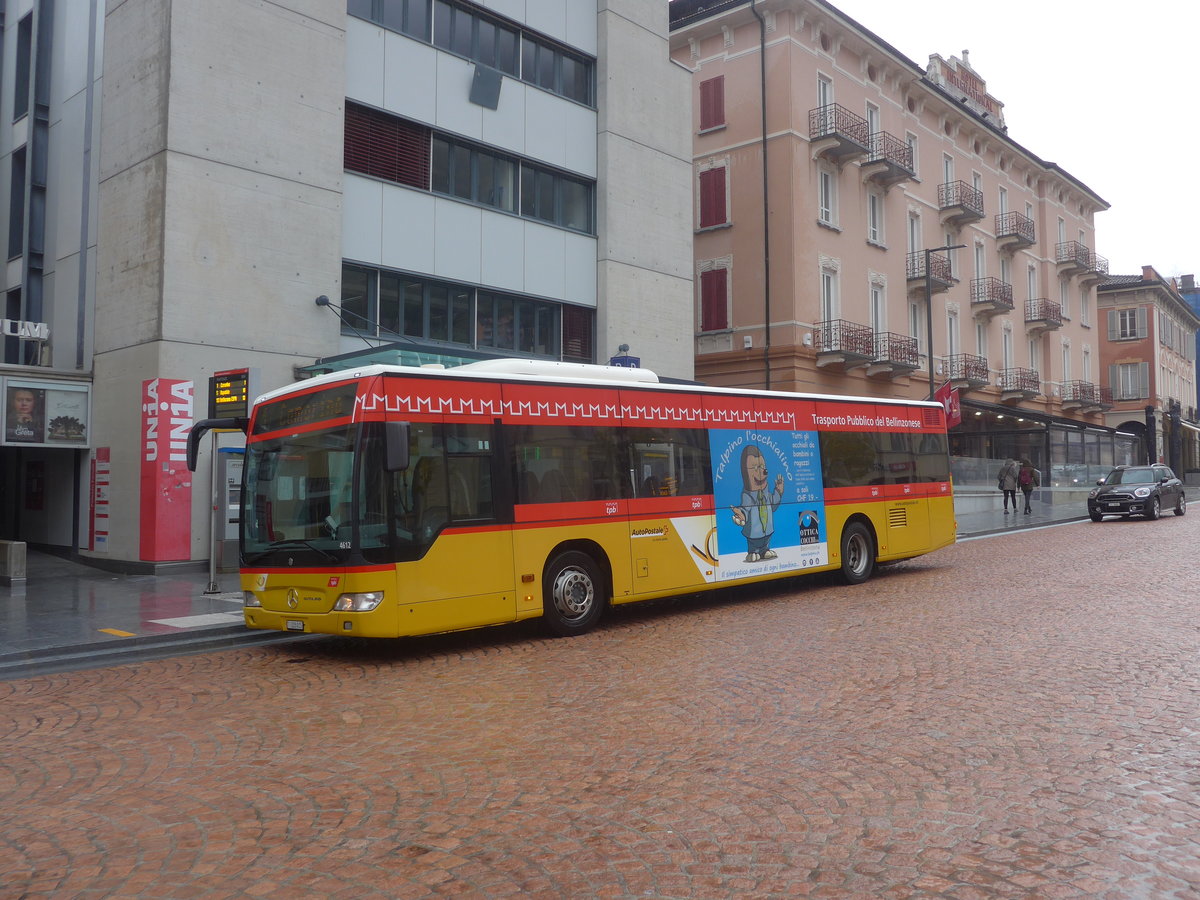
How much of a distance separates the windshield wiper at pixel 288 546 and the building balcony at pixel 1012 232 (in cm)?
4110

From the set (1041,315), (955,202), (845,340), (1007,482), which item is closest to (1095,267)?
(1041,315)

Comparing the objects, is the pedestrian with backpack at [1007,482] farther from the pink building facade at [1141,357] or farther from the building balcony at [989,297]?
the pink building facade at [1141,357]

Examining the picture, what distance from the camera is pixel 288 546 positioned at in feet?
31.8

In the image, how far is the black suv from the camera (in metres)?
29.5

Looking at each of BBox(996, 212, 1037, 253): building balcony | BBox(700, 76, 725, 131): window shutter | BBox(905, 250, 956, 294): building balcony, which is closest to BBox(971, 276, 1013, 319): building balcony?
BBox(996, 212, 1037, 253): building balcony

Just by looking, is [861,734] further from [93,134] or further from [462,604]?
[93,134]

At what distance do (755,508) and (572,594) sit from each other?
11.6 ft

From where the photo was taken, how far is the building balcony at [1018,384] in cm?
4341

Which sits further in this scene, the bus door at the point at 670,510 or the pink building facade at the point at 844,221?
the pink building facade at the point at 844,221

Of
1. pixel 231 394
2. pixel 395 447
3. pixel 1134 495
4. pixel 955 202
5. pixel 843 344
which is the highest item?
pixel 955 202

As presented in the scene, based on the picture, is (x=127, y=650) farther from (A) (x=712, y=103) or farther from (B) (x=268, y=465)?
(A) (x=712, y=103)

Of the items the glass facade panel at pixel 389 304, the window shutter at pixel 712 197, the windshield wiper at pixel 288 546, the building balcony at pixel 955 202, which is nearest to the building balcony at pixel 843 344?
the window shutter at pixel 712 197

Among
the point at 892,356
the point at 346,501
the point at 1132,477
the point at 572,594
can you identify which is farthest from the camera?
the point at 892,356

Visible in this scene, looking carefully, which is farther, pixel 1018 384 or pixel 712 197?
pixel 1018 384
